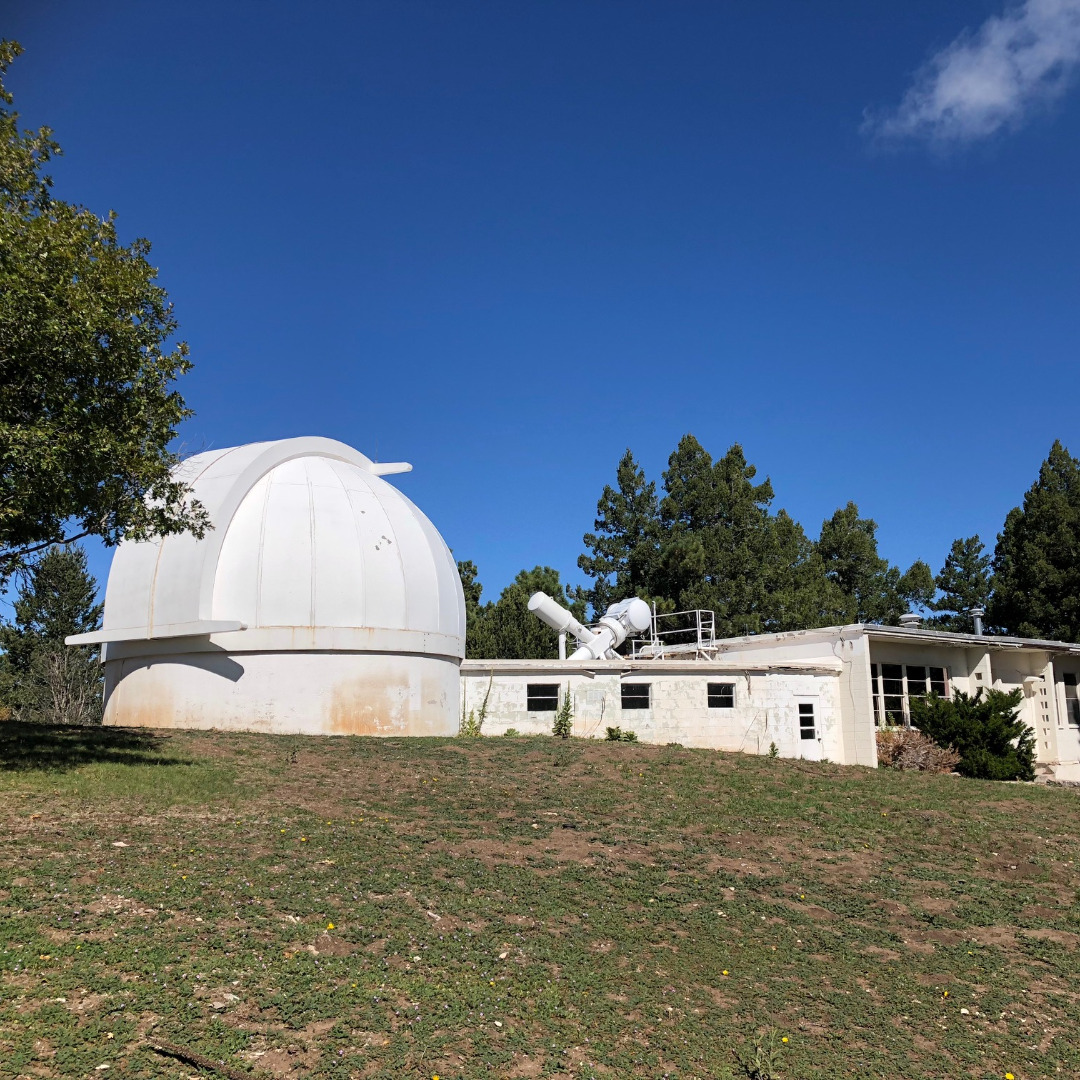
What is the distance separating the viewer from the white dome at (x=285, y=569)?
59.6ft

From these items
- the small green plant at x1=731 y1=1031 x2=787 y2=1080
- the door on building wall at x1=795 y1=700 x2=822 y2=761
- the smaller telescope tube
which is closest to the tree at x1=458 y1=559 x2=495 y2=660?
the smaller telescope tube

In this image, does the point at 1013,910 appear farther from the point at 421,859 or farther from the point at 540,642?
the point at 540,642

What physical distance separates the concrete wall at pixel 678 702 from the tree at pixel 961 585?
24.2 metres

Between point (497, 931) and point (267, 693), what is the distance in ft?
37.5

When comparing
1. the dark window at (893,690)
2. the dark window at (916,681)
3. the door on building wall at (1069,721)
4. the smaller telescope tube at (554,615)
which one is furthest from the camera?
the smaller telescope tube at (554,615)

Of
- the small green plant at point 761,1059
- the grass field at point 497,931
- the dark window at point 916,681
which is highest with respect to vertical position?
the dark window at point 916,681

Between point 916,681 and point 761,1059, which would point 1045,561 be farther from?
point 761,1059

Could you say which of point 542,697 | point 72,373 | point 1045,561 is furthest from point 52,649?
point 1045,561

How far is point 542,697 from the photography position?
23.2 metres

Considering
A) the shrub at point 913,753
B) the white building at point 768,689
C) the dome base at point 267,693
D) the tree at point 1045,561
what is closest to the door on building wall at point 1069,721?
the white building at point 768,689

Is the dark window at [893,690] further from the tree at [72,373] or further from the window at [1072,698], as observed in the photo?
the tree at [72,373]

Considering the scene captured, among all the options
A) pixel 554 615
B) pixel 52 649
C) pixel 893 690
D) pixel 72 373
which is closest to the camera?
Answer: pixel 72 373

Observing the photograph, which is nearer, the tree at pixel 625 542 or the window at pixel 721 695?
the window at pixel 721 695

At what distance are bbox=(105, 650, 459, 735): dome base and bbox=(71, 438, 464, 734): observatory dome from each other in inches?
1.0
